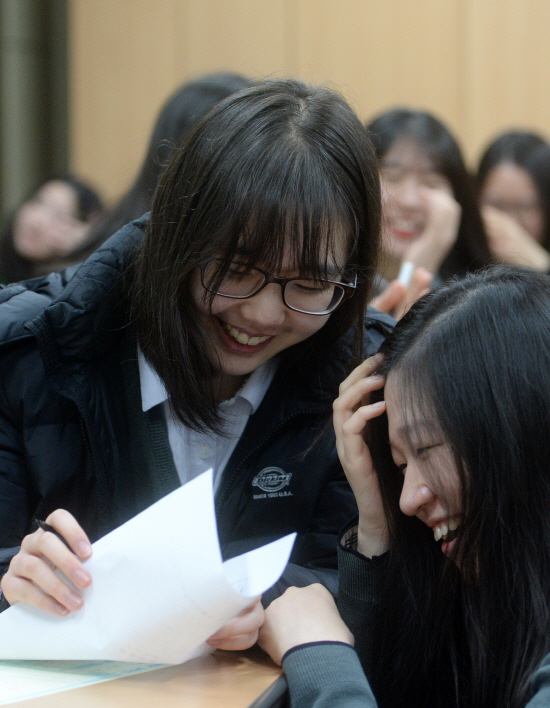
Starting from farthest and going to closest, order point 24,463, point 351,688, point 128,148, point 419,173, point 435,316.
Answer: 1. point 128,148
2. point 419,173
3. point 24,463
4. point 435,316
5. point 351,688

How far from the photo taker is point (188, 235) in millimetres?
1027

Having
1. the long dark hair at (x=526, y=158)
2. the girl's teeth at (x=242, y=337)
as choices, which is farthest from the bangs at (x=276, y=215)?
the long dark hair at (x=526, y=158)

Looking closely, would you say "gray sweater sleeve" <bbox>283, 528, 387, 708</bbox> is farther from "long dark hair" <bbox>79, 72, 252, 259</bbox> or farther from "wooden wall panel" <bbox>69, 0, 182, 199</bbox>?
"wooden wall panel" <bbox>69, 0, 182, 199</bbox>

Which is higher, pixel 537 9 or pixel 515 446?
pixel 537 9

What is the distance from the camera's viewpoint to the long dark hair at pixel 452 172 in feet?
7.20

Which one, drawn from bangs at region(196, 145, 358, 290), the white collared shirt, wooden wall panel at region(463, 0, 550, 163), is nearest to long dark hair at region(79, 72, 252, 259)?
the white collared shirt

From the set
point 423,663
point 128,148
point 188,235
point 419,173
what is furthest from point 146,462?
point 128,148

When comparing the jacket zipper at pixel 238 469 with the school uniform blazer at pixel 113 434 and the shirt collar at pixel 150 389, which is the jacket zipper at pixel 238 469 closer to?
the school uniform blazer at pixel 113 434

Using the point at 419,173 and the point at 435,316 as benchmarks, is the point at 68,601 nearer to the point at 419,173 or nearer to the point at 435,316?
the point at 435,316

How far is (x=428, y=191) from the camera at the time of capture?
2.17m

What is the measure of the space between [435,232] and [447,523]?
126 centimetres

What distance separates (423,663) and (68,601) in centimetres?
48

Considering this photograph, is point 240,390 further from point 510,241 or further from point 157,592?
point 510,241

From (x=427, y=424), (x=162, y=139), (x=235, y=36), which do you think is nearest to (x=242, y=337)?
(x=427, y=424)
